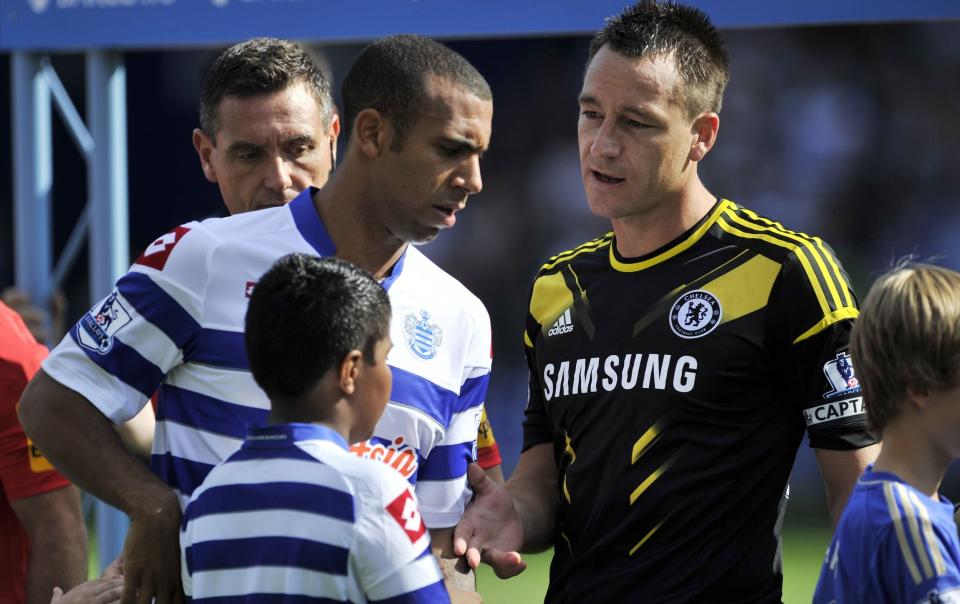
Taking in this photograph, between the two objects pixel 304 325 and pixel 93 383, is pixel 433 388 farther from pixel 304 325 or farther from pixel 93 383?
pixel 93 383

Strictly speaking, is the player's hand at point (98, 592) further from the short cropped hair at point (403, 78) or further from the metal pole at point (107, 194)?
the metal pole at point (107, 194)

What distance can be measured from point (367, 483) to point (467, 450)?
581 mm

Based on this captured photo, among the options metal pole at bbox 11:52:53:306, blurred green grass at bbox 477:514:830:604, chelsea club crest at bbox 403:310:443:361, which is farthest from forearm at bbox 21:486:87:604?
blurred green grass at bbox 477:514:830:604

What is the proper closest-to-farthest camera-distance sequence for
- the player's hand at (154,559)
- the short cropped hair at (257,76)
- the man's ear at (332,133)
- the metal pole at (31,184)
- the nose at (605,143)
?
the player's hand at (154,559), the nose at (605,143), the short cropped hair at (257,76), the man's ear at (332,133), the metal pole at (31,184)

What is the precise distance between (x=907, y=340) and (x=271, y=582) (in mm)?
1095

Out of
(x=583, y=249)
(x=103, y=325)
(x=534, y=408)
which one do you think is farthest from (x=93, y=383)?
(x=583, y=249)

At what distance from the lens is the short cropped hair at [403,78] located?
7.78 ft

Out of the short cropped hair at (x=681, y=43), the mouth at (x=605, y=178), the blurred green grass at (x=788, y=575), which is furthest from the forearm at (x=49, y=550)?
the blurred green grass at (x=788, y=575)

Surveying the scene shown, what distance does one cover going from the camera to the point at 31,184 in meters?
5.86

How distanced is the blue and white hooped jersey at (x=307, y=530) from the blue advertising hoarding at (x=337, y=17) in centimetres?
287

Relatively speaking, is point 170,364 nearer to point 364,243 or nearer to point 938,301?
point 364,243

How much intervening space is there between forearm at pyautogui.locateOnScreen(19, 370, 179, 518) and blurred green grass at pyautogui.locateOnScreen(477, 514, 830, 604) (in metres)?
4.69

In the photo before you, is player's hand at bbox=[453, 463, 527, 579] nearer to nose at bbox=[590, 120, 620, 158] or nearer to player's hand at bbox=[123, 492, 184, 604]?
player's hand at bbox=[123, 492, 184, 604]

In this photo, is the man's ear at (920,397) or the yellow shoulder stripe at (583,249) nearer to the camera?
the man's ear at (920,397)
